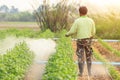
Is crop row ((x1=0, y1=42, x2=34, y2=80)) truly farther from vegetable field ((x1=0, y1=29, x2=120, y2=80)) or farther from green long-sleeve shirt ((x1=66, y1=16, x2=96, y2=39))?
green long-sleeve shirt ((x1=66, y1=16, x2=96, y2=39))

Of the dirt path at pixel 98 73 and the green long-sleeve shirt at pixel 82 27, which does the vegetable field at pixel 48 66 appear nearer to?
the dirt path at pixel 98 73

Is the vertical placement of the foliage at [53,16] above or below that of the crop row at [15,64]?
above

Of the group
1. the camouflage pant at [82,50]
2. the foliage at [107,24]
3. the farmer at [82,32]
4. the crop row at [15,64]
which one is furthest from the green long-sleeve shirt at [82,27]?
the foliage at [107,24]

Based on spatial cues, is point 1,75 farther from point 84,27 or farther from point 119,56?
point 119,56

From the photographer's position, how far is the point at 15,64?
405 inches

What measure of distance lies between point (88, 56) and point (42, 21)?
15101 millimetres

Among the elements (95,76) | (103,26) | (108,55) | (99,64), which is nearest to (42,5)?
(103,26)

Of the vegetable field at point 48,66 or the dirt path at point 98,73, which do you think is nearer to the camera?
the vegetable field at point 48,66

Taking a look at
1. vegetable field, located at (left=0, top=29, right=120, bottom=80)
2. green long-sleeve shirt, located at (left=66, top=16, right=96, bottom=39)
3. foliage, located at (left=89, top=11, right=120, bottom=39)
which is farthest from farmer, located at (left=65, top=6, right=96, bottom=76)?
foliage, located at (left=89, top=11, right=120, bottom=39)

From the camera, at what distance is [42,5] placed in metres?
27.0

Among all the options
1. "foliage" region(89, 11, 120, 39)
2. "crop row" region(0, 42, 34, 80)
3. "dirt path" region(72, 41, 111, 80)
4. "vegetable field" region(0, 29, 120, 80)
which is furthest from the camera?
"foliage" region(89, 11, 120, 39)

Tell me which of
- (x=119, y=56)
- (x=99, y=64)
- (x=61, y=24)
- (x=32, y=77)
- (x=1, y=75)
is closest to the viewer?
(x=1, y=75)

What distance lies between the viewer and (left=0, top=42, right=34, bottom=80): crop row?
936 cm

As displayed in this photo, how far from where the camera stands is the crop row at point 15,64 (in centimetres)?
936
